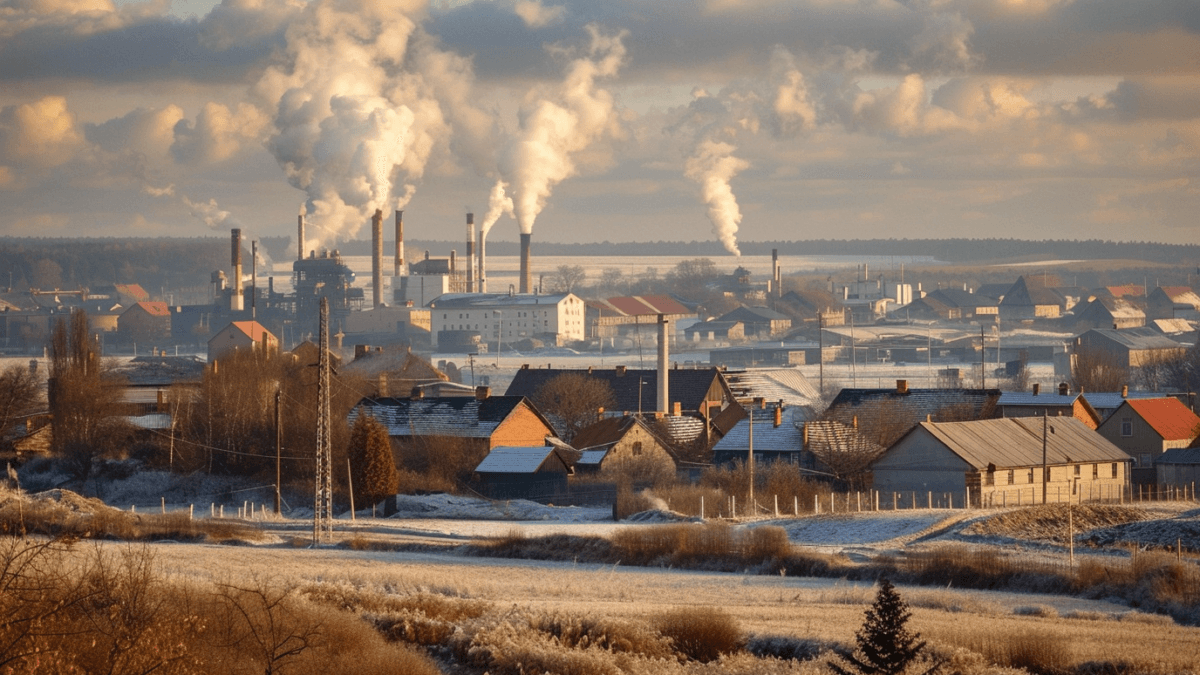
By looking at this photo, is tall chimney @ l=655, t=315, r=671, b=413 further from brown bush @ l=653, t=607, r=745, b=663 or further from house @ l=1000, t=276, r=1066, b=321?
house @ l=1000, t=276, r=1066, b=321

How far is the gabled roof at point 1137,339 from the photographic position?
76625 mm

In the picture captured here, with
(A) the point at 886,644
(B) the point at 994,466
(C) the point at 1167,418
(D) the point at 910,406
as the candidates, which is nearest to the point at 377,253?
(D) the point at 910,406

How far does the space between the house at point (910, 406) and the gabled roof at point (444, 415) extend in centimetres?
775

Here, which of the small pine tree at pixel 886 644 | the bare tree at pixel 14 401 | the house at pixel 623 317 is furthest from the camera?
the house at pixel 623 317

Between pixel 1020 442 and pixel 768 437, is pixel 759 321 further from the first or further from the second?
pixel 1020 442

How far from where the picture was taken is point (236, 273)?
101688 millimetres

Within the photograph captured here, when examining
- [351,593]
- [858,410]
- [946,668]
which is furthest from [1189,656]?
[858,410]

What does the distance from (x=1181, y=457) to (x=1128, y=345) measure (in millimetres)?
41382

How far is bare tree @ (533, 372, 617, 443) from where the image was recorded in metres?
41.7

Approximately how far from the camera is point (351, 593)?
14359mm

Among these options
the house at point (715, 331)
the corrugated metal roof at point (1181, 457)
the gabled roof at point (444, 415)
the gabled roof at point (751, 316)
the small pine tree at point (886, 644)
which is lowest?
the small pine tree at point (886, 644)

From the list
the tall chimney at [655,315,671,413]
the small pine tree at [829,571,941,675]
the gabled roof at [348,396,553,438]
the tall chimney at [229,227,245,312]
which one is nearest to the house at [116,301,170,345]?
the tall chimney at [229,227,245,312]

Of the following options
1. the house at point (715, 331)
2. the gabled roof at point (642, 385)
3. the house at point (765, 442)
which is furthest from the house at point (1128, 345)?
the house at point (765, 442)

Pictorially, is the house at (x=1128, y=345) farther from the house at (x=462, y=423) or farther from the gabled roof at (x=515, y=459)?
the gabled roof at (x=515, y=459)
